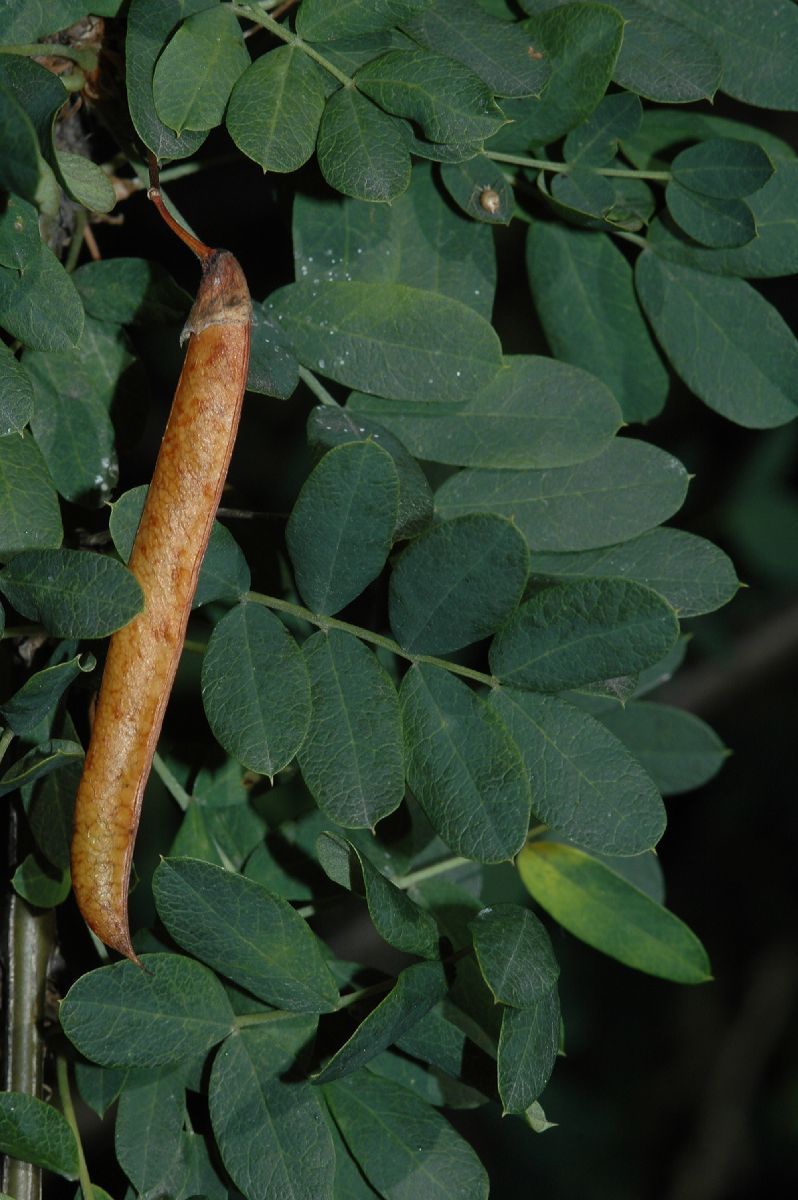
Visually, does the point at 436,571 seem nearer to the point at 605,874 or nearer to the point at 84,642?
the point at 84,642

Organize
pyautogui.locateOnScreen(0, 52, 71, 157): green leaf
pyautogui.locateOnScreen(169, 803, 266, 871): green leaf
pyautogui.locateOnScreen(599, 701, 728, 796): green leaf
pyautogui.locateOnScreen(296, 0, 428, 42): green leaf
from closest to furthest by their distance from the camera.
Result: pyautogui.locateOnScreen(0, 52, 71, 157): green leaf
pyautogui.locateOnScreen(296, 0, 428, 42): green leaf
pyautogui.locateOnScreen(169, 803, 266, 871): green leaf
pyautogui.locateOnScreen(599, 701, 728, 796): green leaf

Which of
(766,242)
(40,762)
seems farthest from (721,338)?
(40,762)

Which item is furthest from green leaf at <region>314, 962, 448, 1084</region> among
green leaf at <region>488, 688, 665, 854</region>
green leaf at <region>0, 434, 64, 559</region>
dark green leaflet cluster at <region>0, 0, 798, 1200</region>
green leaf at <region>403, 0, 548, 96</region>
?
green leaf at <region>403, 0, 548, 96</region>

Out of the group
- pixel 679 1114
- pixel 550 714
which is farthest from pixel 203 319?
pixel 679 1114

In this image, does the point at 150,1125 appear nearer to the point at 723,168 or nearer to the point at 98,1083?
the point at 98,1083

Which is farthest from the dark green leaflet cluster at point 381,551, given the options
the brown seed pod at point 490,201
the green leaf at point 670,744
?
the green leaf at point 670,744

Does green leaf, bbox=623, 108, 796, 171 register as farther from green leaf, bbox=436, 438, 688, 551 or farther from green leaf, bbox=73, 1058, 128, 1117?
green leaf, bbox=73, 1058, 128, 1117

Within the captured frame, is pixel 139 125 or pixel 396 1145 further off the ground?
pixel 139 125
